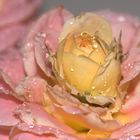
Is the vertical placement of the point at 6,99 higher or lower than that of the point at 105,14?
lower

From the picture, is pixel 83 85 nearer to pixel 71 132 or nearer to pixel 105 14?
pixel 71 132

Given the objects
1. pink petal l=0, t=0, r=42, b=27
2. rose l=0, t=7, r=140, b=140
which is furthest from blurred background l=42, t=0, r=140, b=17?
rose l=0, t=7, r=140, b=140

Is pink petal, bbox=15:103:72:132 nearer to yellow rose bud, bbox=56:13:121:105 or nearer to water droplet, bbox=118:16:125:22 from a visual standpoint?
yellow rose bud, bbox=56:13:121:105

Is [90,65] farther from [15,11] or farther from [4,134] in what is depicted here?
[15,11]

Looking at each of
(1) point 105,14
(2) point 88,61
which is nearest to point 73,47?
(2) point 88,61

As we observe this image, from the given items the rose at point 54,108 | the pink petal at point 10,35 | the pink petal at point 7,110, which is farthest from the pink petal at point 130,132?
the pink petal at point 10,35

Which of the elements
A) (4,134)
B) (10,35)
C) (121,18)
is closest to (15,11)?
(10,35)
